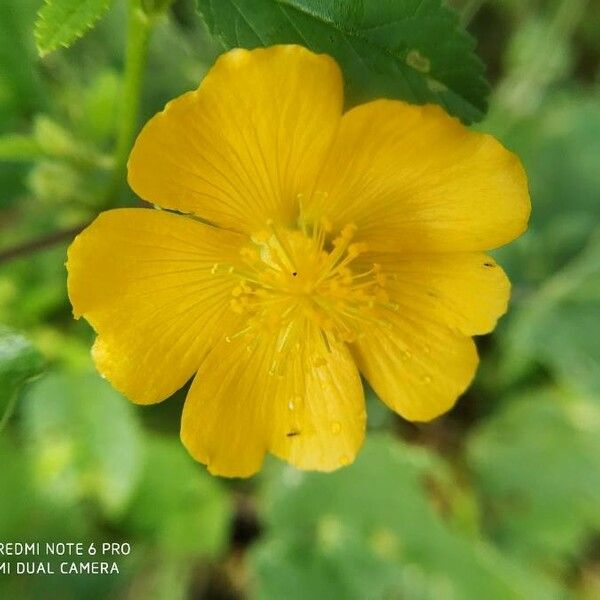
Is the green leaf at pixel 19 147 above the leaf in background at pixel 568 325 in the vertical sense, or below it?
above

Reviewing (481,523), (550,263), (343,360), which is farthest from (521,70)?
(343,360)

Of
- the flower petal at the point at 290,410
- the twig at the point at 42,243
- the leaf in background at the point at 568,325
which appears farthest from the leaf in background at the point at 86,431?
the leaf in background at the point at 568,325

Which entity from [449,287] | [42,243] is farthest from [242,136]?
[42,243]

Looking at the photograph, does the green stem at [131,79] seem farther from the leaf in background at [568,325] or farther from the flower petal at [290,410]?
the leaf in background at [568,325]

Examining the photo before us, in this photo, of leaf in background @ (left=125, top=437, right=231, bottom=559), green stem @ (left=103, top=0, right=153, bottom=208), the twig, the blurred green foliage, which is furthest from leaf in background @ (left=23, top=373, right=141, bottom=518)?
green stem @ (left=103, top=0, right=153, bottom=208)

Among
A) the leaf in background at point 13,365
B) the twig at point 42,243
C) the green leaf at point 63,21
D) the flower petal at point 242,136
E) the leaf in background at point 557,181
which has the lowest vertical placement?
the leaf in background at point 557,181

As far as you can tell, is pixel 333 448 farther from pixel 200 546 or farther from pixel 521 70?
pixel 521 70

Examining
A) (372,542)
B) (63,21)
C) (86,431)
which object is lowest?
(372,542)

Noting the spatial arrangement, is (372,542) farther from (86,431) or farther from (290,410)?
(290,410)
